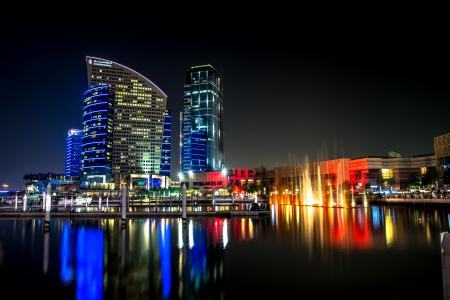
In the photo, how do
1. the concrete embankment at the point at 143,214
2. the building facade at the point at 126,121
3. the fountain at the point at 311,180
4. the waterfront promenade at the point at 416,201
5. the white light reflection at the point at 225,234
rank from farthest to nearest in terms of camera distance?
the building facade at the point at 126,121, the fountain at the point at 311,180, the waterfront promenade at the point at 416,201, the concrete embankment at the point at 143,214, the white light reflection at the point at 225,234

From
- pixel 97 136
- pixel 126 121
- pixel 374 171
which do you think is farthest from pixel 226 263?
pixel 126 121

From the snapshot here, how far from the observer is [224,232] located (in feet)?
137

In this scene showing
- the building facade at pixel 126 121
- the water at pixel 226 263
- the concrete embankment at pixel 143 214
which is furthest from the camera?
the building facade at pixel 126 121

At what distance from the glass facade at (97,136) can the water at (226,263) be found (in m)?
135

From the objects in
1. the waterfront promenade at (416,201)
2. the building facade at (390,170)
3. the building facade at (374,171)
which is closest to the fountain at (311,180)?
the building facade at (374,171)

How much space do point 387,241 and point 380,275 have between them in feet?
44.3

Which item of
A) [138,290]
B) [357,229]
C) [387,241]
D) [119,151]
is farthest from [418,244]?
[119,151]

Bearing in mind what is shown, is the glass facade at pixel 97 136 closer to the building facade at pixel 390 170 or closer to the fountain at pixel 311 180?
the fountain at pixel 311 180

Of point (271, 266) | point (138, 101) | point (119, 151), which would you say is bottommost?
point (271, 266)

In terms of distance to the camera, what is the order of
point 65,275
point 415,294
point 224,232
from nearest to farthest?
point 415,294 → point 65,275 → point 224,232

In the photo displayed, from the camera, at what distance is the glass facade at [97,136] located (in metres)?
174

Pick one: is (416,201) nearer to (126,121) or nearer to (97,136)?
(97,136)

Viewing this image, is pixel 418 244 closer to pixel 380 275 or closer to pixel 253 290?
pixel 380 275

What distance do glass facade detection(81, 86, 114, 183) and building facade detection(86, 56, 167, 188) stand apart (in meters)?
8.49
